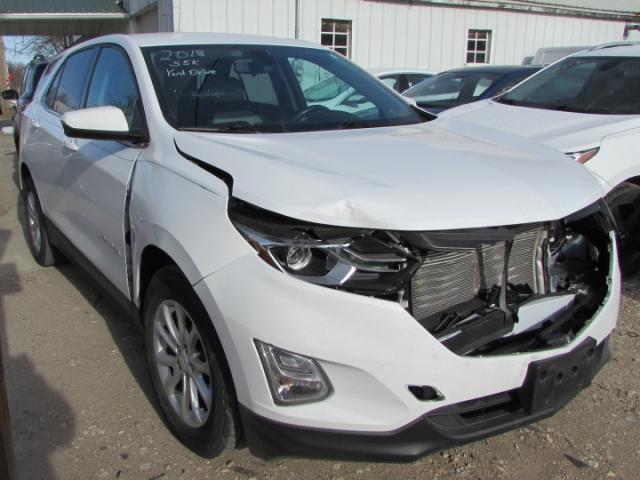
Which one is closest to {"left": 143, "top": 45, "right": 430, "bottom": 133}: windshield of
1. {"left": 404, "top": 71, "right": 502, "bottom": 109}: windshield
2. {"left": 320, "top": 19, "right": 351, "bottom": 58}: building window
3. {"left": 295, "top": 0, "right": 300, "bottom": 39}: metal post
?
{"left": 404, "top": 71, "right": 502, "bottom": 109}: windshield

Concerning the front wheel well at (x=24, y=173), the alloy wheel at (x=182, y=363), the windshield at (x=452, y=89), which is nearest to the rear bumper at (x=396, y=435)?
the alloy wheel at (x=182, y=363)

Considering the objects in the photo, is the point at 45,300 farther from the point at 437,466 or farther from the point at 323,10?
the point at 323,10

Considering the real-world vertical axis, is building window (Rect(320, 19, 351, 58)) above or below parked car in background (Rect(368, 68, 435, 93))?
above

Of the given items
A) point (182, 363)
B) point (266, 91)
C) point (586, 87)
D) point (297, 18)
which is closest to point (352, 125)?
point (266, 91)

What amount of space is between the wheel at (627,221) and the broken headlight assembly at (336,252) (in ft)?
8.03

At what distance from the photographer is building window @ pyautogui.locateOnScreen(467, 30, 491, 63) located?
54.5ft

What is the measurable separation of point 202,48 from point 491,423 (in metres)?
2.39

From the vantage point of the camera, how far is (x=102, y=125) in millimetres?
2783

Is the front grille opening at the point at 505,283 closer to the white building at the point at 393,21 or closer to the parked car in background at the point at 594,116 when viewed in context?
the parked car in background at the point at 594,116

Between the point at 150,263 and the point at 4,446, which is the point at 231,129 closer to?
the point at 150,263

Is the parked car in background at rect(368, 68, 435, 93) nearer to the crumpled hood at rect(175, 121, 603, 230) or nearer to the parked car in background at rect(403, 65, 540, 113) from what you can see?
the parked car in background at rect(403, 65, 540, 113)

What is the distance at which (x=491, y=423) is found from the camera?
6.86 ft

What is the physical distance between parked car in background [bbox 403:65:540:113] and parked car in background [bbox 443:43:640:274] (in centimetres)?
182

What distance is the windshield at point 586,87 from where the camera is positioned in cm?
464
